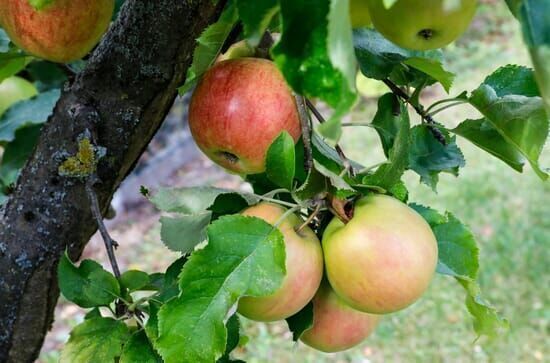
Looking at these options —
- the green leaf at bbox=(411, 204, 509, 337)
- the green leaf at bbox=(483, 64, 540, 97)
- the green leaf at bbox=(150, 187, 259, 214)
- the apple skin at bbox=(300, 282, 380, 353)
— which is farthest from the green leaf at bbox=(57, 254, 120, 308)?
the green leaf at bbox=(483, 64, 540, 97)

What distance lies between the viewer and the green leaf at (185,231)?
0.74m

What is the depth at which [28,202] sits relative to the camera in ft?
2.85

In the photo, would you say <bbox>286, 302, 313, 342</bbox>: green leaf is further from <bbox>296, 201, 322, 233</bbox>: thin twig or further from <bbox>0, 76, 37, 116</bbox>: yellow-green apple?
<bbox>0, 76, 37, 116</bbox>: yellow-green apple

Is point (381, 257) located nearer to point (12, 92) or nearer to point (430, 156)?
point (430, 156)

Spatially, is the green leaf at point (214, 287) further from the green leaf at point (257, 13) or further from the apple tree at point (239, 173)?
the green leaf at point (257, 13)

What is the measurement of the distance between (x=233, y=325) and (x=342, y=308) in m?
0.12

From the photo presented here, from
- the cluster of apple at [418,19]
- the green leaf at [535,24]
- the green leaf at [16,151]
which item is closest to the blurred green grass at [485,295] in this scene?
the green leaf at [16,151]

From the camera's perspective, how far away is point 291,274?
61 cm

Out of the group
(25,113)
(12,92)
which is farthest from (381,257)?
(12,92)

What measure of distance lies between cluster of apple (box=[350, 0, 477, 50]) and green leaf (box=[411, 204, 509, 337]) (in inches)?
9.7

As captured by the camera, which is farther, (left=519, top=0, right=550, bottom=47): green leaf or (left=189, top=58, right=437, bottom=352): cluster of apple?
(left=189, top=58, right=437, bottom=352): cluster of apple

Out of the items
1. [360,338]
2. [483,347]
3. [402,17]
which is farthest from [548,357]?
[402,17]

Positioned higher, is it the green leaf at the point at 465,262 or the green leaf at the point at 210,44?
the green leaf at the point at 210,44

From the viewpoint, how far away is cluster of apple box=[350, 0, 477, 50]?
1.66ft
